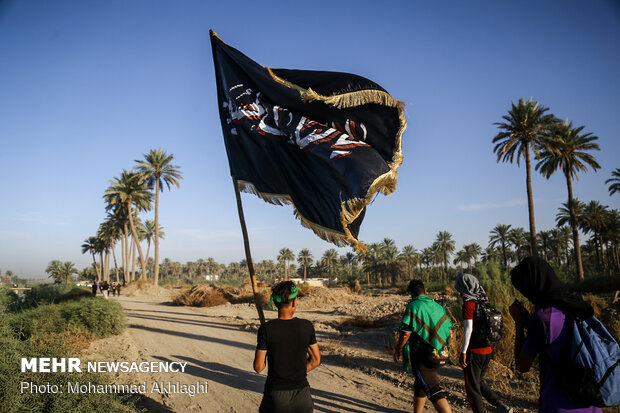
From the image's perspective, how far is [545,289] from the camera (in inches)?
93.9

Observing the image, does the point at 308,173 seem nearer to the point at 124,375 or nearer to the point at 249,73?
the point at 249,73

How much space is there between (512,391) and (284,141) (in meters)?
5.38

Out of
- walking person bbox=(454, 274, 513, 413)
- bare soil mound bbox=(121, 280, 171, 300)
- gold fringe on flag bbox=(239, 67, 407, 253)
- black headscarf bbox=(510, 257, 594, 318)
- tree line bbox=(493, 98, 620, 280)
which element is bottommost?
bare soil mound bbox=(121, 280, 171, 300)

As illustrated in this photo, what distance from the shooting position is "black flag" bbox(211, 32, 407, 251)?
157 inches

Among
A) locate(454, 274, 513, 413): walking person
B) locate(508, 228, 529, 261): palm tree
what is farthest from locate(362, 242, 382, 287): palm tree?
locate(454, 274, 513, 413): walking person

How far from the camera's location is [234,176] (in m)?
4.34

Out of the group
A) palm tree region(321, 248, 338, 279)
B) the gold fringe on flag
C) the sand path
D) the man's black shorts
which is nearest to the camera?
the man's black shorts

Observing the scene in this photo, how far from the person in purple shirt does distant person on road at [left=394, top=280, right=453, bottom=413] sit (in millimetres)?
1488

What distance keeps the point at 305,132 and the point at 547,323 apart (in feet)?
10.0

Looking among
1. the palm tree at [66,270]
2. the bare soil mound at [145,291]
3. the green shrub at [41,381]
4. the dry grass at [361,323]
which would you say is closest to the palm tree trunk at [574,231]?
the dry grass at [361,323]

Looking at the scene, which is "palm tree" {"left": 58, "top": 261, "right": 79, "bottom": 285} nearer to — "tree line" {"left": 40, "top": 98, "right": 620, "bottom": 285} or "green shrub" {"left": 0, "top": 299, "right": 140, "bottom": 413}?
"tree line" {"left": 40, "top": 98, "right": 620, "bottom": 285}

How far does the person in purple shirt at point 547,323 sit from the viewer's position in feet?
7.35

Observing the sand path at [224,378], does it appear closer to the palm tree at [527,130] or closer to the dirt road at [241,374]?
the dirt road at [241,374]

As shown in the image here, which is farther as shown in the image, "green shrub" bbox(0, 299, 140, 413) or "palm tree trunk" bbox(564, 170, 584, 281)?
"palm tree trunk" bbox(564, 170, 584, 281)
